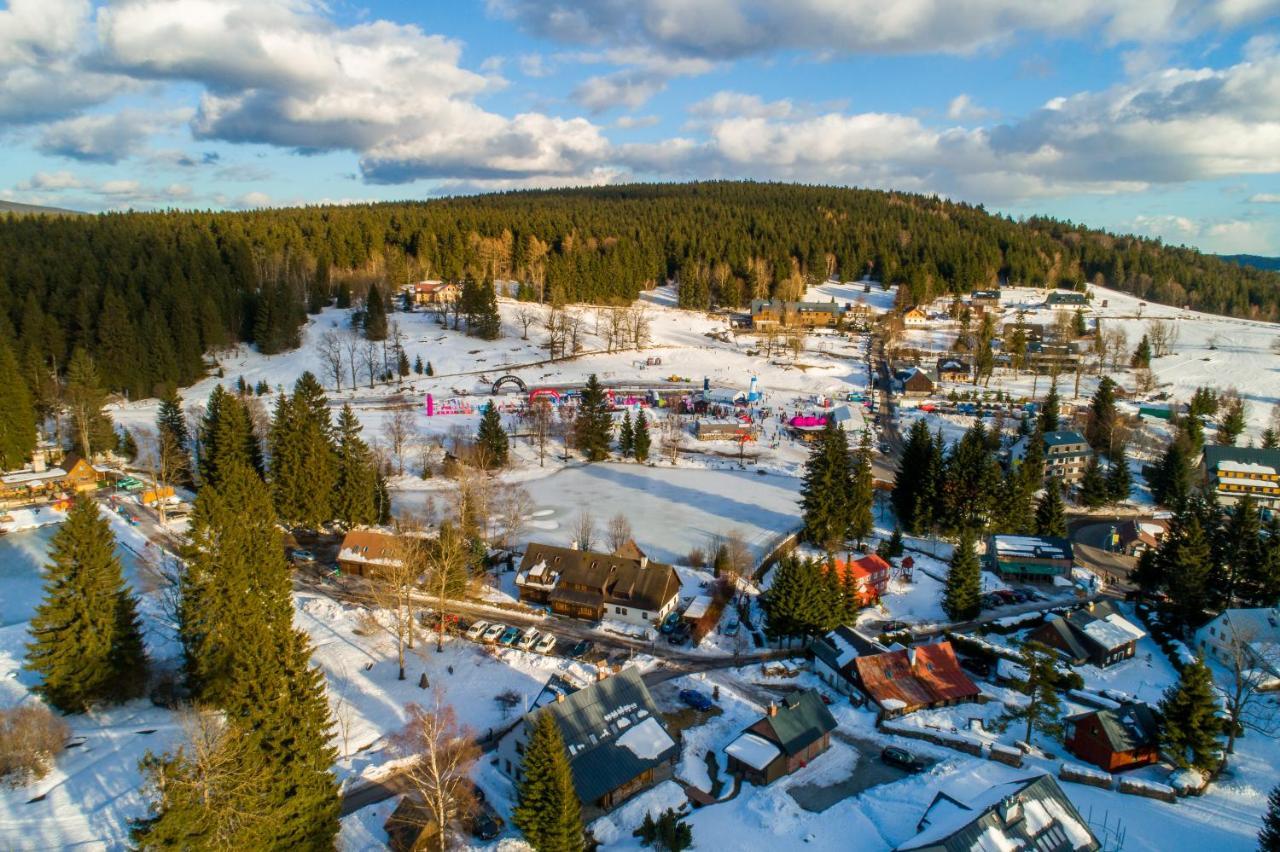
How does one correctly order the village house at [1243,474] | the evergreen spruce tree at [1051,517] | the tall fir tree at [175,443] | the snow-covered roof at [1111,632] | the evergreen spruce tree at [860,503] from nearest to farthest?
the snow-covered roof at [1111,632] < the evergreen spruce tree at [860,503] < the evergreen spruce tree at [1051,517] < the tall fir tree at [175,443] < the village house at [1243,474]

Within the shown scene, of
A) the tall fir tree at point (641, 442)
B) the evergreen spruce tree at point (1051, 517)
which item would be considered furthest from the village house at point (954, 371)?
the tall fir tree at point (641, 442)

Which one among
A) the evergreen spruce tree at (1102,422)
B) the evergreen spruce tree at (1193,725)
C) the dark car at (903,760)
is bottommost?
the dark car at (903,760)

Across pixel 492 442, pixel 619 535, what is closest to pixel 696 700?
pixel 619 535

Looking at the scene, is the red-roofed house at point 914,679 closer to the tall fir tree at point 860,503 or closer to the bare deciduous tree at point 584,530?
the tall fir tree at point 860,503

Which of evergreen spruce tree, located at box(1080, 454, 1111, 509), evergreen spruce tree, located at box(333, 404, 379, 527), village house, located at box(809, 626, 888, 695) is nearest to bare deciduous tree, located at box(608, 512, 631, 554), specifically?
village house, located at box(809, 626, 888, 695)

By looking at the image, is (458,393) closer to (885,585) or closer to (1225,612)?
(885,585)

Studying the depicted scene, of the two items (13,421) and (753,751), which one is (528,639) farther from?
(13,421)

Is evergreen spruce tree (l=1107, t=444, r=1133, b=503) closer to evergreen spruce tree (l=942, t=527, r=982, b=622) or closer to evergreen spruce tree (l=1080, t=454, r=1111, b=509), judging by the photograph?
evergreen spruce tree (l=1080, t=454, r=1111, b=509)
